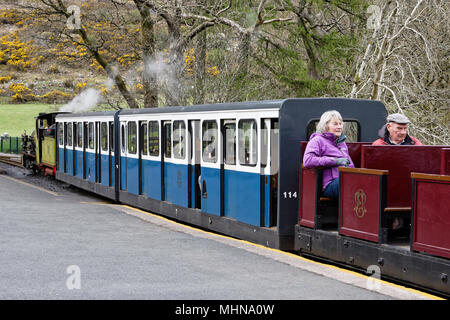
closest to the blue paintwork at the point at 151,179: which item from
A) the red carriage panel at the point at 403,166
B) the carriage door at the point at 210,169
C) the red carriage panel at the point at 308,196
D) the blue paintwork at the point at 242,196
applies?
the carriage door at the point at 210,169

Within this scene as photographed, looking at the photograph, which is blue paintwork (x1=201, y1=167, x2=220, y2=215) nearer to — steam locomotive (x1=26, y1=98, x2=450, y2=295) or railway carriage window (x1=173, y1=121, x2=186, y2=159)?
steam locomotive (x1=26, y1=98, x2=450, y2=295)

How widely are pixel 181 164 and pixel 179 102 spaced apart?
928 centimetres

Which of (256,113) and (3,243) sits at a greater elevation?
(256,113)

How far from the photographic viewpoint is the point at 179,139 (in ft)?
43.0

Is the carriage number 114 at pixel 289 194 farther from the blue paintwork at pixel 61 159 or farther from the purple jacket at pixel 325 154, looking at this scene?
the blue paintwork at pixel 61 159

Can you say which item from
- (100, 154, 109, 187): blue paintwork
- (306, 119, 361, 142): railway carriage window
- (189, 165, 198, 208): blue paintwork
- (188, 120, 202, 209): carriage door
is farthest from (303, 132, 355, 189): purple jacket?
(100, 154, 109, 187): blue paintwork

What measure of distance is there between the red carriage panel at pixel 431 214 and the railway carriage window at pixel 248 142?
3391 mm

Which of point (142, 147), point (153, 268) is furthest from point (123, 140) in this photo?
point (153, 268)

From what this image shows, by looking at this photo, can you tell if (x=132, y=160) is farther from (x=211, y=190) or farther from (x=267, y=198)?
(x=267, y=198)

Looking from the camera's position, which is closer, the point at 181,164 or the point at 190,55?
the point at 181,164

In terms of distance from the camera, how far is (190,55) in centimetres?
2339

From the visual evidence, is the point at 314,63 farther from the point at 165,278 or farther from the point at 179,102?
the point at 165,278

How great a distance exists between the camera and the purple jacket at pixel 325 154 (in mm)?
8406
